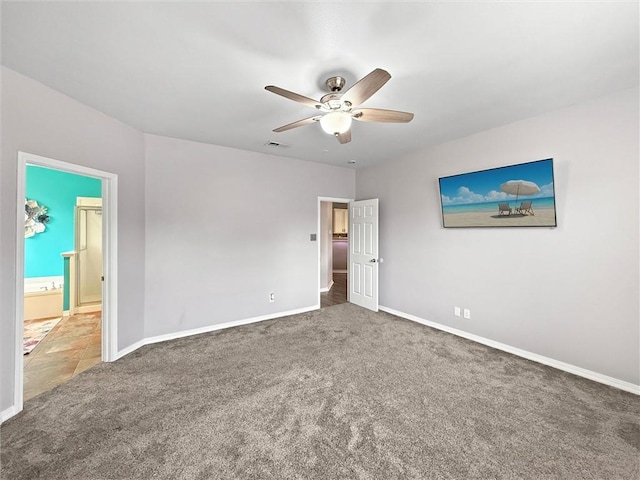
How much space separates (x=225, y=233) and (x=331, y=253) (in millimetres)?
3469

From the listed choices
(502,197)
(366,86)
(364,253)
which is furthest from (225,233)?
(502,197)

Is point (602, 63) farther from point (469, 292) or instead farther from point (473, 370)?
point (473, 370)

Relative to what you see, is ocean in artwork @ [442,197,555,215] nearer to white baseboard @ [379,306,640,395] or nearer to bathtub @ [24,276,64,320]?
white baseboard @ [379,306,640,395]

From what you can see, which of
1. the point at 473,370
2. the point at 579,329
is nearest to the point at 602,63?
the point at 579,329

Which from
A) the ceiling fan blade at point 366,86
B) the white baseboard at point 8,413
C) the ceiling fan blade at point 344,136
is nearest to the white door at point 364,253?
the ceiling fan blade at point 344,136

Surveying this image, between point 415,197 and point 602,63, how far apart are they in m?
2.32

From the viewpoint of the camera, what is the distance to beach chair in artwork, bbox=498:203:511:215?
2.95 metres

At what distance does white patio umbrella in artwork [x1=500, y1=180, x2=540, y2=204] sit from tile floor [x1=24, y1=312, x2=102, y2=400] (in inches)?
192

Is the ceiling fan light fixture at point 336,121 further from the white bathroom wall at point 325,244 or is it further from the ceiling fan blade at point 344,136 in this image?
the white bathroom wall at point 325,244

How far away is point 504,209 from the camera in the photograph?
9.77 ft

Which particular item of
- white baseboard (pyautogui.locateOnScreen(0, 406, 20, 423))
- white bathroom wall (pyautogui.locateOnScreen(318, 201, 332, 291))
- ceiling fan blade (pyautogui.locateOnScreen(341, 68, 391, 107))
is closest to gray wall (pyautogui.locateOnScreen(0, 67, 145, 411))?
white baseboard (pyautogui.locateOnScreen(0, 406, 20, 423))

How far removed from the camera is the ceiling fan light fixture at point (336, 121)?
196 cm

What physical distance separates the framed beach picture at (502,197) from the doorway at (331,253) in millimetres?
2055

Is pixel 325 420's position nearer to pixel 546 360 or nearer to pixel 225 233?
pixel 546 360
